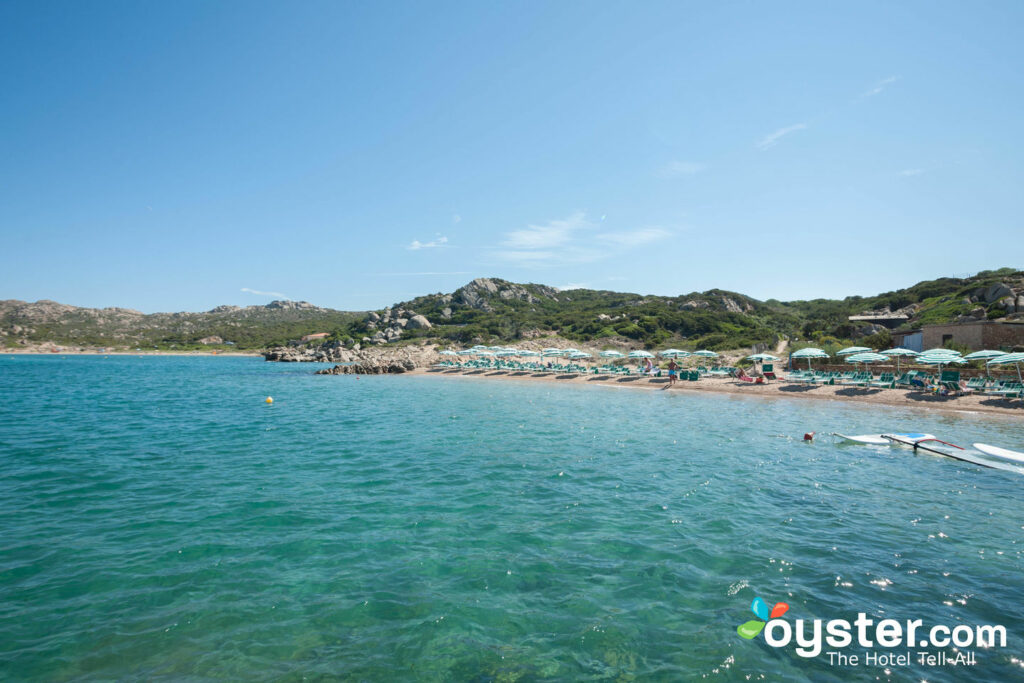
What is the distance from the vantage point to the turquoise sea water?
4.78m

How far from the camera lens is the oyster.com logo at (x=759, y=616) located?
512 cm

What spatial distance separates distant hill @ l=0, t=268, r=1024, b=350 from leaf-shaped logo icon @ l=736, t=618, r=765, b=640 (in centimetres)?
4240

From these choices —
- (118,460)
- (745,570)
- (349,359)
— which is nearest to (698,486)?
(745,570)

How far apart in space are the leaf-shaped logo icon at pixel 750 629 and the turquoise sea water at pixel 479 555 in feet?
0.42

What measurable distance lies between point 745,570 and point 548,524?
3.16 meters

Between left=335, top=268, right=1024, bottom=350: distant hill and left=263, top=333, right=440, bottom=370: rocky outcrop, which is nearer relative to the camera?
left=335, top=268, right=1024, bottom=350: distant hill

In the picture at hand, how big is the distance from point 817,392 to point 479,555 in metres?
26.6

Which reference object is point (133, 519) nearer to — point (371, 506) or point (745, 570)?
point (371, 506)

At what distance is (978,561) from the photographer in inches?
264

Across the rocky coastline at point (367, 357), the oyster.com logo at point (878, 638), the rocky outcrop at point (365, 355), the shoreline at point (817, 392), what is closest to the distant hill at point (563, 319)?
the rocky outcrop at point (365, 355)

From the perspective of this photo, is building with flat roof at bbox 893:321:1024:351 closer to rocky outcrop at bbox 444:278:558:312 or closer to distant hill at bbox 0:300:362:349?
rocky outcrop at bbox 444:278:558:312

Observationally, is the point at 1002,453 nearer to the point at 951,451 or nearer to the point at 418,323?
the point at 951,451

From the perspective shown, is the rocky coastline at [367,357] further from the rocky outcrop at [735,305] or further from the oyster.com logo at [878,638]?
the rocky outcrop at [735,305]

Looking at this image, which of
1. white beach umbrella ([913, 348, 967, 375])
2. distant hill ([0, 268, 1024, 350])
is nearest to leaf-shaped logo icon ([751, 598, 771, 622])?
white beach umbrella ([913, 348, 967, 375])
